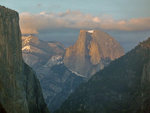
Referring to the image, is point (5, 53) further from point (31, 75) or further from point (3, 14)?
point (31, 75)

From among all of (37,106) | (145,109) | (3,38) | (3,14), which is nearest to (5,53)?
(3,38)

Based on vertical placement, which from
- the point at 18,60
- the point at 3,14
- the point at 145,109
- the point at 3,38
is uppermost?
the point at 3,14

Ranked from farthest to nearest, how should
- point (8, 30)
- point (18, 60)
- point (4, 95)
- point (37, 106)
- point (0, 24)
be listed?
point (37, 106) → point (18, 60) → point (8, 30) → point (0, 24) → point (4, 95)

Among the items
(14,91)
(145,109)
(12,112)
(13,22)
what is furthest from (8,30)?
(145,109)

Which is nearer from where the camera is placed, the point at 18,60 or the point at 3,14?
the point at 3,14

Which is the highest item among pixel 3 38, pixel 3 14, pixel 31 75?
pixel 3 14

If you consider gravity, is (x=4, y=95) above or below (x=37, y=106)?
above

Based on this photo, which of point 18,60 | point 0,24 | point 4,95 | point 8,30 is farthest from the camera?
point 18,60

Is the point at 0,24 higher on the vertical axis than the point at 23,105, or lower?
higher

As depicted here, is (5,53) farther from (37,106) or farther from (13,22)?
(37,106)
